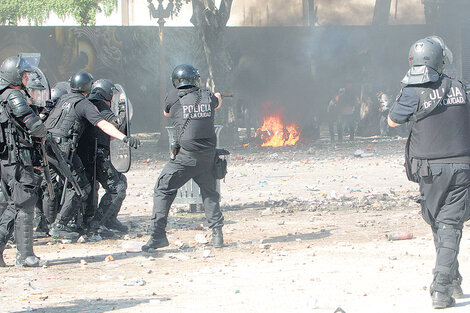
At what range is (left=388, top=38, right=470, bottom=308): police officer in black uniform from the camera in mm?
4973

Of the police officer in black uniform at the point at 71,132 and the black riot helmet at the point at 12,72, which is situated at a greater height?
the black riot helmet at the point at 12,72

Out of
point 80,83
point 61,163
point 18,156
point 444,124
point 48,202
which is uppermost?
point 80,83

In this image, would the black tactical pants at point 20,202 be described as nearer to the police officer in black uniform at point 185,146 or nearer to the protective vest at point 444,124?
the police officer in black uniform at point 185,146

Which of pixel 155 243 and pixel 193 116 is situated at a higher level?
pixel 193 116

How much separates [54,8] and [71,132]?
2461 centimetres

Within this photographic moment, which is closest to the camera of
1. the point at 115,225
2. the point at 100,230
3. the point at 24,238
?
the point at 24,238

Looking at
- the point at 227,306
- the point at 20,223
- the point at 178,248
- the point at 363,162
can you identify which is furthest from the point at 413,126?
the point at 363,162

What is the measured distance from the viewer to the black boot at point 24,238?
6.38 m

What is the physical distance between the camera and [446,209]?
16.4 ft

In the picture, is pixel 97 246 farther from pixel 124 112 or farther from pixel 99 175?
pixel 124 112

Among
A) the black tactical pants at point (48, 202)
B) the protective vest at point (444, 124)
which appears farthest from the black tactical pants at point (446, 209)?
the black tactical pants at point (48, 202)

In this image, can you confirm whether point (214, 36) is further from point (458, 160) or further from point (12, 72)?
point (458, 160)

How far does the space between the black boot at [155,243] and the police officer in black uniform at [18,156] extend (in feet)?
3.41

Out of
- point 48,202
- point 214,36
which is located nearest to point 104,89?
point 48,202
